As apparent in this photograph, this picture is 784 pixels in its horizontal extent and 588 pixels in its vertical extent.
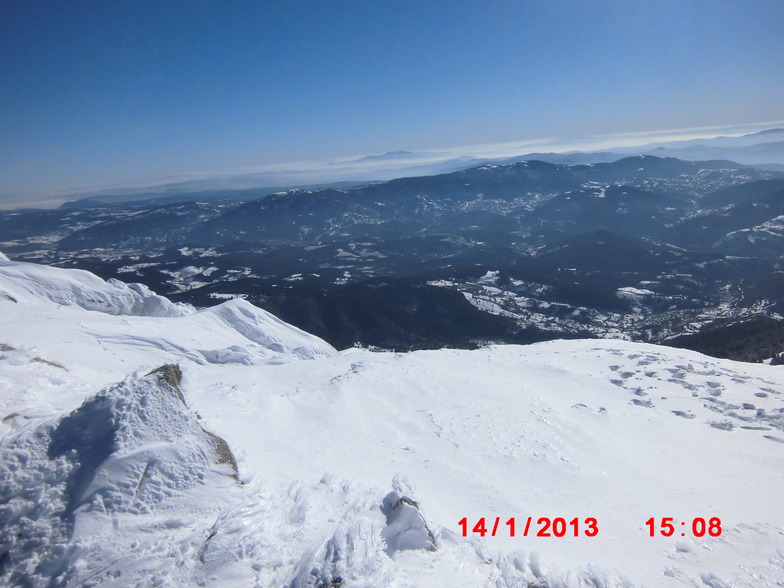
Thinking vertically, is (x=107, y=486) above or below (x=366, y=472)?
above

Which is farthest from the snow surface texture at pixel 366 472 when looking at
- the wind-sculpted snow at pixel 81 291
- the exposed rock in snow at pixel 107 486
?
the wind-sculpted snow at pixel 81 291

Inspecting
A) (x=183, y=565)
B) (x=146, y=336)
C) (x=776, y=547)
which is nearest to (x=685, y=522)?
(x=776, y=547)

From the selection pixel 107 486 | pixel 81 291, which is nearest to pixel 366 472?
pixel 107 486

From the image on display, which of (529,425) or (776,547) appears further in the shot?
(529,425)

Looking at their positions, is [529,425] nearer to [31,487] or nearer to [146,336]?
[31,487]

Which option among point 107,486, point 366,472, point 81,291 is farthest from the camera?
point 81,291

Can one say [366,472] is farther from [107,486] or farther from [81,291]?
[81,291]

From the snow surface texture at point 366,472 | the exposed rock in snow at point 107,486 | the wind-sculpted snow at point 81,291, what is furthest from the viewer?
the wind-sculpted snow at point 81,291

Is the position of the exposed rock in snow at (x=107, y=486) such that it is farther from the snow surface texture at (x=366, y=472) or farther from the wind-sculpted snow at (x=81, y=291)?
the wind-sculpted snow at (x=81, y=291)

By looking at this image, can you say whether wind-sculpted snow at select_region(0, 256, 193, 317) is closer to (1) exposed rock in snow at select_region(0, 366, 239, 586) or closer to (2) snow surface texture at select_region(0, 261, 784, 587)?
(2) snow surface texture at select_region(0, 261, 784, 587)
